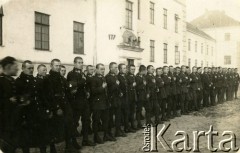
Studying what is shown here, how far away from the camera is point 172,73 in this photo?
965cm

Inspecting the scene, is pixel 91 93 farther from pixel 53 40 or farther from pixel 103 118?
pixel 53 40

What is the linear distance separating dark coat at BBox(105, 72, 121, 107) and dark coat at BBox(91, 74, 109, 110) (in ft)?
1.24

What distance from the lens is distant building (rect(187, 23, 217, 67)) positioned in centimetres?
2627

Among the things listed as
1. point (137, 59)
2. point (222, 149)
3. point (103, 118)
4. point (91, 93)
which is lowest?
point (222, 149)

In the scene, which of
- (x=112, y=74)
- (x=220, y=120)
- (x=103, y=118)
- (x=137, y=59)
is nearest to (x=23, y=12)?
(x=112, y=74)

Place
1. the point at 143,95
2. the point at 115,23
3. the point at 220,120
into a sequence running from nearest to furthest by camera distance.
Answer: the point at 143,95
the point at 220,120
the point at 115,23

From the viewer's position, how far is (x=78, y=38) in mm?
11578

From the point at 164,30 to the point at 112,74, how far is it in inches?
517

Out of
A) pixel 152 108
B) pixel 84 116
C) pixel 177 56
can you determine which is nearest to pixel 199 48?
pixel 177 56

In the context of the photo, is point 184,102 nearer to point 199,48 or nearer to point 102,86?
point 102,86

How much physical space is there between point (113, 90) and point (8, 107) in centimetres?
271

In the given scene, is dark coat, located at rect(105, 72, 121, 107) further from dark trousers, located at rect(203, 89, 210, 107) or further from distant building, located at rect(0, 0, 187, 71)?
dark trousers, located at rect(203, 89, 210, 107)

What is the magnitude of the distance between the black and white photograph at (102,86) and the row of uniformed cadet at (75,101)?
0.05 ft

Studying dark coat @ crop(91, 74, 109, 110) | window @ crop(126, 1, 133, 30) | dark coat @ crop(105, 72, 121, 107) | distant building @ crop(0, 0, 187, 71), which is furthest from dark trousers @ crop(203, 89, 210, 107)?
dark coat @ crop(91, 74, 109, 110)
